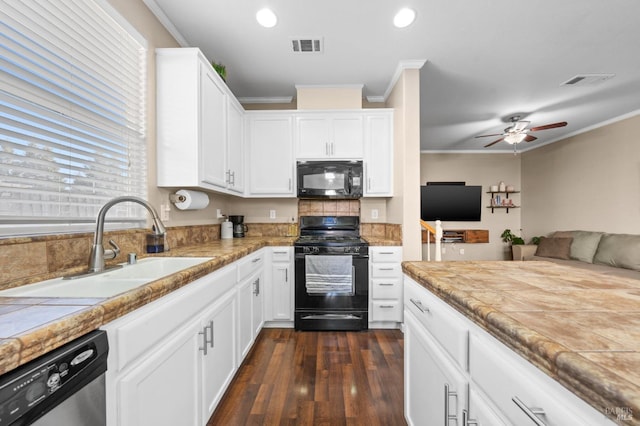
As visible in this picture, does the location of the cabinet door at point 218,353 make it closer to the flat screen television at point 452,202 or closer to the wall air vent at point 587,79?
the wall air vent at point 587,79

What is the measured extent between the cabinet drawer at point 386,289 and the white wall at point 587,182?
3.82 metres

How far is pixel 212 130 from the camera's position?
7.42 ft

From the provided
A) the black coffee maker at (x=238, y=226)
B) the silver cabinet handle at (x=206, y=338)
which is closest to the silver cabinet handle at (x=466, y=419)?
the silver cabinet handle at (x=206, y=338)

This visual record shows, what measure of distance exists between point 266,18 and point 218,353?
7.60 feet

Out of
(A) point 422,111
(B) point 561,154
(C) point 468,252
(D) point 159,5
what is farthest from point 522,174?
(D) point 159,5

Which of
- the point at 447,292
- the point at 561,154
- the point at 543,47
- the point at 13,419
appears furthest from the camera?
the point at 561,154

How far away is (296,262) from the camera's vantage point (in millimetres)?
2820

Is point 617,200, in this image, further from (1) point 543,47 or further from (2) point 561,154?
(1) point 543,47

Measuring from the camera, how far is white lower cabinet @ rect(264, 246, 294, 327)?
9.40 ft

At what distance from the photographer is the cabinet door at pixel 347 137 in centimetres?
316

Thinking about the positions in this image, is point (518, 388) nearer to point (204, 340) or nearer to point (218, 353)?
point (204, 340)

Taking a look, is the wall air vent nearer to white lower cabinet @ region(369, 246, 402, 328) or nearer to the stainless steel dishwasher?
white lower cabinet @ region(369, 246, 402, 328)

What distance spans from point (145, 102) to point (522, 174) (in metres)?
7.03

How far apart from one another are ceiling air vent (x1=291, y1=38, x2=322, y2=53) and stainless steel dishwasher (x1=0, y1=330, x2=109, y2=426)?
96.5 inches
